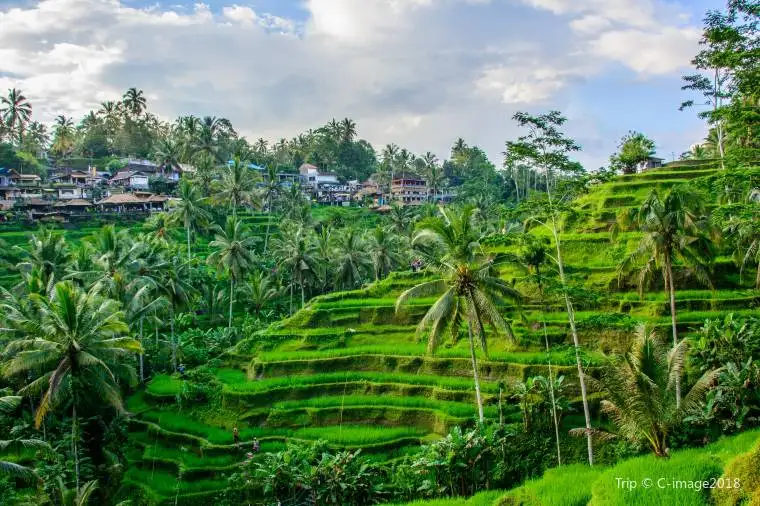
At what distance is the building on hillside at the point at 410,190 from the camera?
102 m

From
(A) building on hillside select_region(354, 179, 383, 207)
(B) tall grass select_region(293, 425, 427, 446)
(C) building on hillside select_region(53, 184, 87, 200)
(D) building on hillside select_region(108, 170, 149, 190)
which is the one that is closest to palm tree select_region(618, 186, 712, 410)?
(B) tall grass select_region(293, 425, 427, 446)

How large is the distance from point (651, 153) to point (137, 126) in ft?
270

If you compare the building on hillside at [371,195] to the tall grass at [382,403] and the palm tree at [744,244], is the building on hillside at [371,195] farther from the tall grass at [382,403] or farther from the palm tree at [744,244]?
the tall grass at [382,403]

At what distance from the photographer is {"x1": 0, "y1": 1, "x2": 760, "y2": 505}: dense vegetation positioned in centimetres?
1692

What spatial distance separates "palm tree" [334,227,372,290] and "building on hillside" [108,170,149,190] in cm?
4888

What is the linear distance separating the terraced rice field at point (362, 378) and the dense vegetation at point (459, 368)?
0.37ft

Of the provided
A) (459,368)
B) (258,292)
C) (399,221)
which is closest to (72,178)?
(258,292)

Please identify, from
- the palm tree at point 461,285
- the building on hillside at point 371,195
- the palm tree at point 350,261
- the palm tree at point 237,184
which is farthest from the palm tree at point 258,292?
the building on hillside at point 371,195

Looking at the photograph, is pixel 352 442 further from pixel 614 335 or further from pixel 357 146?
pixel 357 146

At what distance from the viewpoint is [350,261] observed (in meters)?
47.8

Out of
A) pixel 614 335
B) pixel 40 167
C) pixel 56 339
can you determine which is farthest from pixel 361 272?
pixel 40 167

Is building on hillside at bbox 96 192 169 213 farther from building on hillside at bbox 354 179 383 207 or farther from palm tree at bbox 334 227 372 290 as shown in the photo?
palm tree at bbox 334 227 372 290

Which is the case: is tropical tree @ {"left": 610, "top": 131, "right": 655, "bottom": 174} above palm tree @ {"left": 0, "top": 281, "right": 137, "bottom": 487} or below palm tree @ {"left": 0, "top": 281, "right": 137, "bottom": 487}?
above

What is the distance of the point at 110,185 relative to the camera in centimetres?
8725
